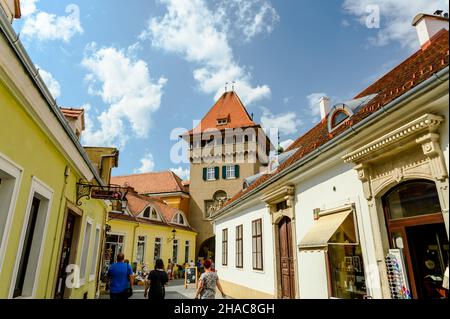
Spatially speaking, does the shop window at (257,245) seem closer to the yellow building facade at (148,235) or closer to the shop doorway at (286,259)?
the shop doorway at (286,259)

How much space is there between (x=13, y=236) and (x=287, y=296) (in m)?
6.72

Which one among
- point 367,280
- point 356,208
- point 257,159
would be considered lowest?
point 367,280

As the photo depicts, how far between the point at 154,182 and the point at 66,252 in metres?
29.1

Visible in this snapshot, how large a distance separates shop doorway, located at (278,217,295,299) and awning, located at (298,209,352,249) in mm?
2295

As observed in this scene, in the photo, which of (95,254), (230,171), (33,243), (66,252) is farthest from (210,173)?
(33,243)

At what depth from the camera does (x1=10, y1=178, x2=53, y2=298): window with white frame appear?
4961 mm

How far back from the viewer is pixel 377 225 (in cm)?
481

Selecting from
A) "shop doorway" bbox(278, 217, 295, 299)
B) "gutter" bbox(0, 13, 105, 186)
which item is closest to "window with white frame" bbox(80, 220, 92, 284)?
"gutter" bbox(0, 13, 105, 186)

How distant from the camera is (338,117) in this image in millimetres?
7098

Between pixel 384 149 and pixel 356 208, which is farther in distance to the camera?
pixel 356 208

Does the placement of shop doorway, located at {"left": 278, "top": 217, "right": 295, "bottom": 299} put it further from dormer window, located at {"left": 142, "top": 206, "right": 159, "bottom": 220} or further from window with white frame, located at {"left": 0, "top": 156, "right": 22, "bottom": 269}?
dormer window, located at {"left": 142, "top": 206, "right": 159, "bottom": 220}

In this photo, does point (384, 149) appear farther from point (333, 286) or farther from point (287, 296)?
point (287, 296)

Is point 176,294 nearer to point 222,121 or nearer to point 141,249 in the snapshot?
point 141,249
